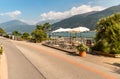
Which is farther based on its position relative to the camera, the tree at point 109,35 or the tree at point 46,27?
the tree at point 46,27

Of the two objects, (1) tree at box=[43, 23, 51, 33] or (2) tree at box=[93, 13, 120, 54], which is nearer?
(2) tree at box=[93, 13, 120, 54]

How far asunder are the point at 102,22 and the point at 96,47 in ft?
8.48

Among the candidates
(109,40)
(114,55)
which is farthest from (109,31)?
(114,55)

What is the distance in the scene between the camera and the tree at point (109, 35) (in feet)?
75.5

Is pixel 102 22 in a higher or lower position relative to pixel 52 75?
higher

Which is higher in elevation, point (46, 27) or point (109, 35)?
point (46, 27)

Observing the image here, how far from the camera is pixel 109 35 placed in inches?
935

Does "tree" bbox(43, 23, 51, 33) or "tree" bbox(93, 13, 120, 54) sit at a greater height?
"tree" bbox(43, 23, 51, 33)

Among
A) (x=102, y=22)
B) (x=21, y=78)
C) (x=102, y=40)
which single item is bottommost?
(x=21, y=78)

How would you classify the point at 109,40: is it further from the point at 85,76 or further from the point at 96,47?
the point at 85,76

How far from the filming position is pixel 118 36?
23484 millimetres

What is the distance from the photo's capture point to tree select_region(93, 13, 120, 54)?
23.0 meters

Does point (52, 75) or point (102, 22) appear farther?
point (102, 22)

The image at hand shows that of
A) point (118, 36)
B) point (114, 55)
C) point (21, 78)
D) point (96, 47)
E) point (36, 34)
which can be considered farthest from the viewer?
point (36, 34)
